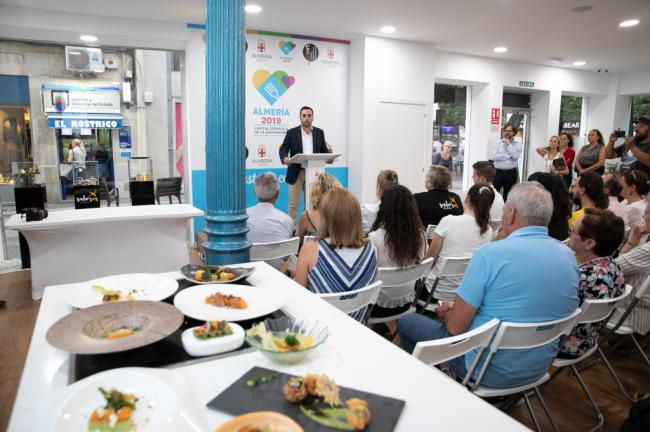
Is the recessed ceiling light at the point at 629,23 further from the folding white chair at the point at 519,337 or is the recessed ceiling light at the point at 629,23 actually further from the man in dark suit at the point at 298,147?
the folding white chair at the point at 519,337

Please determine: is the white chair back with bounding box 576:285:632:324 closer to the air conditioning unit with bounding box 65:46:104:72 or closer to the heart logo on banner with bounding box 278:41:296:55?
the heart logo on banner with bounding box 278:41:296:55

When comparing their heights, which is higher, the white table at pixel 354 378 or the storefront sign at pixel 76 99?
the storefront sign at pixel 76 99

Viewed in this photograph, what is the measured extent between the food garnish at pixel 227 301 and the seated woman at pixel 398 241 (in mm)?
1275

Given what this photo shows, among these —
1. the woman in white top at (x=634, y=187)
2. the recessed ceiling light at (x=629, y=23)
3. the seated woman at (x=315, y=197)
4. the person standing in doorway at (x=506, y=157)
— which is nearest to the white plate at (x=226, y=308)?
the seated woman at (x=315, y=197)

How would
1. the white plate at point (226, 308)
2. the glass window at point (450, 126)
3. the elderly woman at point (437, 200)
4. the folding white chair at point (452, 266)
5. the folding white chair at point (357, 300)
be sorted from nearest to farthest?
1. the white plate at point (226, 308)
2. the folding white chair at point (357, 300)
3. the folding white chair at point (452, 266)
4. the elderly woman at point (437, 200)
5. the glass window at point (450, 126)

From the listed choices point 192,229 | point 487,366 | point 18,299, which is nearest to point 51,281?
point 18,299

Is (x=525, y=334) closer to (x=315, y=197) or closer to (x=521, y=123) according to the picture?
(x=315, y=197)

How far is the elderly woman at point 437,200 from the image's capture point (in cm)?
369

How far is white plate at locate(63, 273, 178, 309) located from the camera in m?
1.43

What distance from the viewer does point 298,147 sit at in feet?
20.1

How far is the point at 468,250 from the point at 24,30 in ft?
19.2

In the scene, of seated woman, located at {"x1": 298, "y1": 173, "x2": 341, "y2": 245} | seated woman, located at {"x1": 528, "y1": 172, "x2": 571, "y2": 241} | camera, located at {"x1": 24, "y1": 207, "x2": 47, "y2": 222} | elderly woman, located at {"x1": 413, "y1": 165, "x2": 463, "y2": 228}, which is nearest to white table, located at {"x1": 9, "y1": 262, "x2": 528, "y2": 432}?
seated woman, located at {"x1": 298, "y1": 173, "x2": 341, "y2": 245}

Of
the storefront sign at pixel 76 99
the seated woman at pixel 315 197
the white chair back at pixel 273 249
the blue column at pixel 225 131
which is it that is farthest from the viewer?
the storefront sign at pixel 76 99

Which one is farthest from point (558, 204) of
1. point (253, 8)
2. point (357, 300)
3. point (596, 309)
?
point (253, 8)
